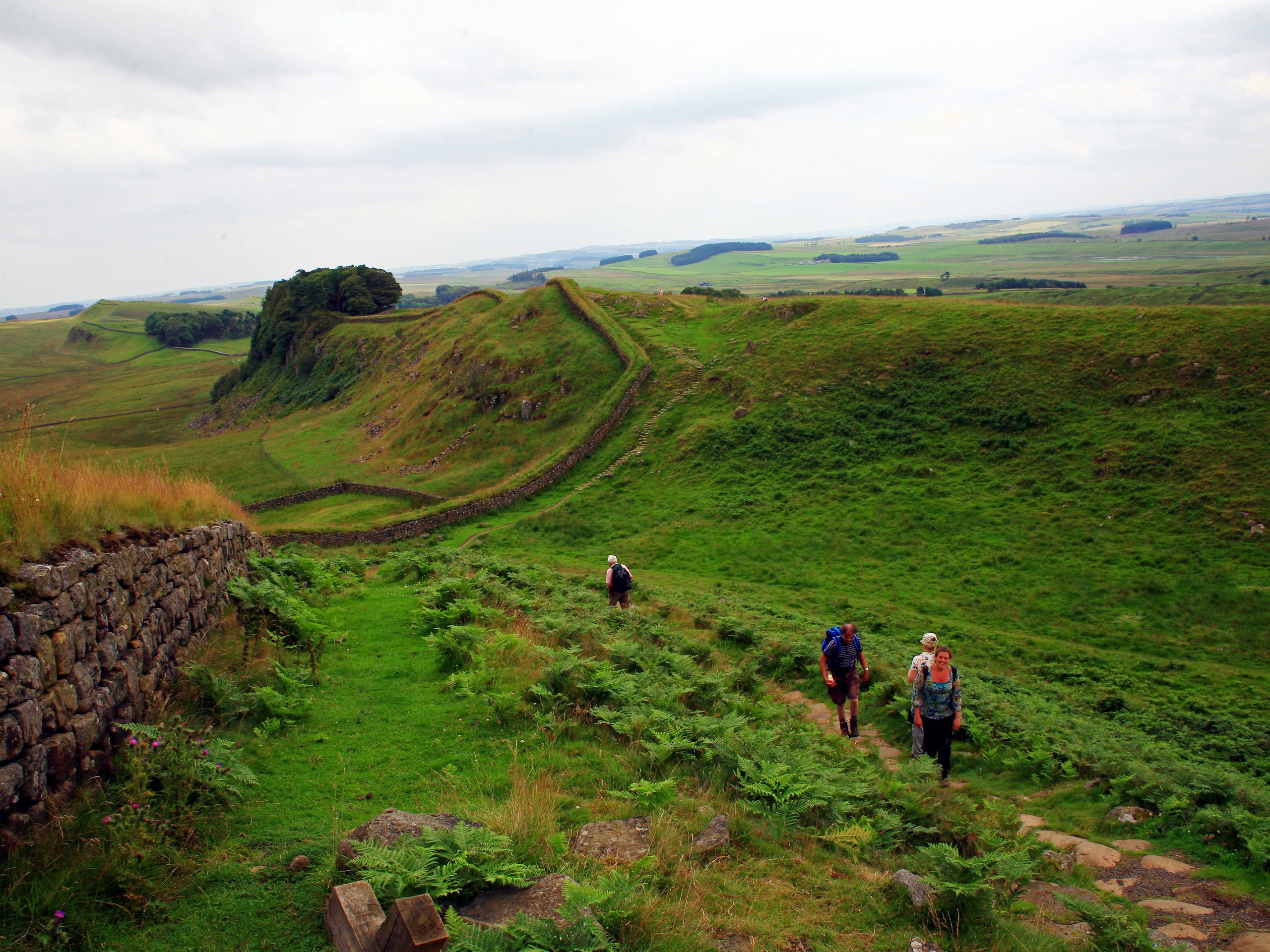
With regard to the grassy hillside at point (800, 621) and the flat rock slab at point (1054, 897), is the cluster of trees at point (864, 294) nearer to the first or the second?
the grassy hillside at point (800, 621)

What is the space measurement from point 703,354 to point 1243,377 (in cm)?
2856

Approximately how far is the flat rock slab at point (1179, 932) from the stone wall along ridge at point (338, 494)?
36.8 meters

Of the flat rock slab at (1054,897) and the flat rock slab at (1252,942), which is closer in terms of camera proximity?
the flat rock slab at (1252,942)

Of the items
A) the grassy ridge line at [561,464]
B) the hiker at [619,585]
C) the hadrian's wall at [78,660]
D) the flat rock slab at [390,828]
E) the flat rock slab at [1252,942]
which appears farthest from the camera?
the grassy ridge line at [561,464]

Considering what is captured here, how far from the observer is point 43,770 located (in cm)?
628

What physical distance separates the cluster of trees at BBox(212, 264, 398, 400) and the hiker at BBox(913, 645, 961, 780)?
90.6 meters

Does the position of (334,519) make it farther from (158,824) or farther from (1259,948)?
(1259,948)

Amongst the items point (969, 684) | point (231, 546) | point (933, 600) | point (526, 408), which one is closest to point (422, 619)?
point (231, 546)

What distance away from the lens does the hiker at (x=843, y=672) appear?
12.9 m

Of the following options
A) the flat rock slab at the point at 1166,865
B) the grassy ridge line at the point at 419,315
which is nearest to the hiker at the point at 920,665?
the flat rock slab at the point at 1166,865

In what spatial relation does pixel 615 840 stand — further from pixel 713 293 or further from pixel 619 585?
pixel 713 293

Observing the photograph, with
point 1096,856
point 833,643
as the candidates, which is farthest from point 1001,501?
point 1096,856

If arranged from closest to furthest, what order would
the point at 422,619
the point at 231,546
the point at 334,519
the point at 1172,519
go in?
the point at 231,546 → the point at 422,619 → the point at 1172,519 → the point at 334,519

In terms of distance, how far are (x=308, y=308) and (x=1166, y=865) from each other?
10210 centimetres
